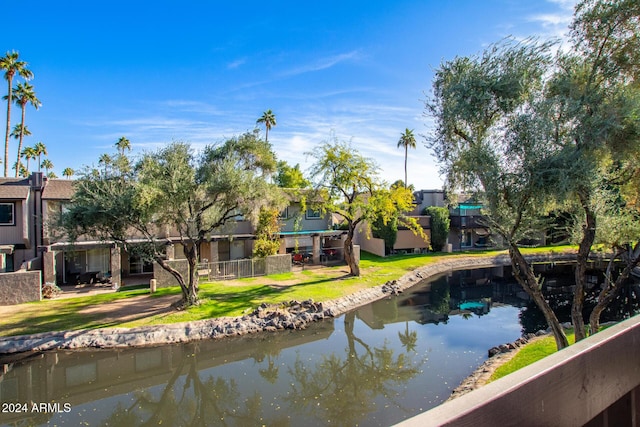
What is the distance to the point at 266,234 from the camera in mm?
26812

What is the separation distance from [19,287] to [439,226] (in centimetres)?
3495

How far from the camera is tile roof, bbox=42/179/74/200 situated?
22033 millimetres

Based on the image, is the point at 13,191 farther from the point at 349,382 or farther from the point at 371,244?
the point at 371,244

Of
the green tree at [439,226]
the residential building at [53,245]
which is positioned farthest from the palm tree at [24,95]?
the green tree at [439,226]

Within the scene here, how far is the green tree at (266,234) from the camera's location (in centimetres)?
2556

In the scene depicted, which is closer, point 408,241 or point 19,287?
point 19,287

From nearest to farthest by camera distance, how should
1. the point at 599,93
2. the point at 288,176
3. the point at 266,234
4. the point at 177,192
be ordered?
the point at 599,93, the point at 177,192, the point at 266,234, the point at 288,176

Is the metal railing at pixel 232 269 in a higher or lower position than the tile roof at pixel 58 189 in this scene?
lower

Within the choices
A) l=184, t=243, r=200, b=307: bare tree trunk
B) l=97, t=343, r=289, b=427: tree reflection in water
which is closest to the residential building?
l=184, t=243, r=200, b=307: bare tree trunk

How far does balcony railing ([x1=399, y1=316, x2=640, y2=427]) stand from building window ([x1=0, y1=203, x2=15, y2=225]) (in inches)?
1116

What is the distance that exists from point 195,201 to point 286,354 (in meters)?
8.57

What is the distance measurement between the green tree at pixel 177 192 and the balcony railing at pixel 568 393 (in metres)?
15.8

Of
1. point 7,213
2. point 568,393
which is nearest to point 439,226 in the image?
point 7,213

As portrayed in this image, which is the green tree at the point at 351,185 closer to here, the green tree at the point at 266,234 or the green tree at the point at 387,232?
the green tree at the point at 266,234
